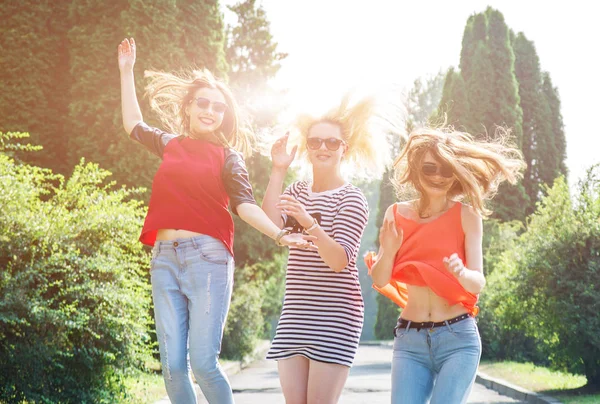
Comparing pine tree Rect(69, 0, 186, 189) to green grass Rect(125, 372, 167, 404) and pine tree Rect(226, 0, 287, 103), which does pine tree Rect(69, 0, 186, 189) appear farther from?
pine tree Rect(226, 0, 287, 103)

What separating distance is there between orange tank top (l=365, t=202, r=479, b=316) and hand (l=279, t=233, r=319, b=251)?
0.55m

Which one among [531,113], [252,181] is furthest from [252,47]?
[531,113]

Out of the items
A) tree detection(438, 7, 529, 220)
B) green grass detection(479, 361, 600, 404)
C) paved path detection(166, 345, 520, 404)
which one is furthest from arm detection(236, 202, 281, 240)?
tree detection(438, 7, 529, 220)

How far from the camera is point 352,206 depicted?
175 inches

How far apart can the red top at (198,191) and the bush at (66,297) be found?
12.7 feet

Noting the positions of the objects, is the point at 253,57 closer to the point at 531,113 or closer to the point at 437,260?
the point at 531,113

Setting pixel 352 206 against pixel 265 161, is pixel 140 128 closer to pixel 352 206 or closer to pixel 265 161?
pixel 352 206

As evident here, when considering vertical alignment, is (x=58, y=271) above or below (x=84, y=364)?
above

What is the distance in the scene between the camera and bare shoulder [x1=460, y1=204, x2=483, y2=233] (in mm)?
4395

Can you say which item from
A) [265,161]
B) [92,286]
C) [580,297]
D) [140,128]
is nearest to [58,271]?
[92,286]

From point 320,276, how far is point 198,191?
796mm

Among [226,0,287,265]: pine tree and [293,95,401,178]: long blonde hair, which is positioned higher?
[226,0,287,265]: pine tree

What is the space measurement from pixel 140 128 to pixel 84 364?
475cm

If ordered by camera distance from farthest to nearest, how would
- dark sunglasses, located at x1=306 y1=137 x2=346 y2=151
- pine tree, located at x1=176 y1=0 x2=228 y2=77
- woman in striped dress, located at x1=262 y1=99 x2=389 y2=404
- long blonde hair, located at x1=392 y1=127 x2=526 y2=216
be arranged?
pine tree, located at x1=176 y1=0 x2=228 y2=77 → dark sunglasses, located at x1=306 y1=137 x2=346 y2=151 → long blonde hair, located at x1=392 y1=127 x2=526 y2=216 → woman in striped dress, located at x1=262 y1=99 x2=389 y2=404
